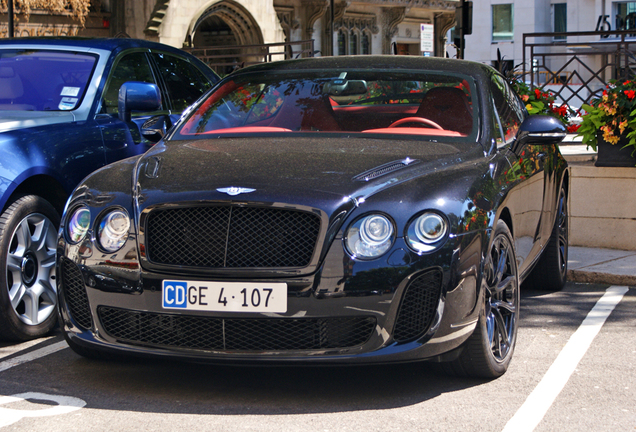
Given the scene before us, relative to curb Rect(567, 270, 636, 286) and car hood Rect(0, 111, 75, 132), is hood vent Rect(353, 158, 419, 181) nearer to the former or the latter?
car hood Rect(0, 111, 75, 132)

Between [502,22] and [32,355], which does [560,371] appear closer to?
[32,355]

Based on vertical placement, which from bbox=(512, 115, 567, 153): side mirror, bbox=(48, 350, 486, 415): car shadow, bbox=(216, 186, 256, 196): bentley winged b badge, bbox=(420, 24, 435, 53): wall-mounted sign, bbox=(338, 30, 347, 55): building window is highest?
bbox=(338, 30, 347, 55): building window

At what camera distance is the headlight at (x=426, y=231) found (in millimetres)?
3795

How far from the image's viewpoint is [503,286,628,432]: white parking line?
12.4 feet

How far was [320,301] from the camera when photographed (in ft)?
12.3

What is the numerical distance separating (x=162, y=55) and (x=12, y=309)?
2.72m

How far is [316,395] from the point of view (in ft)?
13.5

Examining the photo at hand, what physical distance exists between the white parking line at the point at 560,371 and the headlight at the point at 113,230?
179 cm

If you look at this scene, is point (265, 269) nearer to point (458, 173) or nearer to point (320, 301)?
point (320, 301)

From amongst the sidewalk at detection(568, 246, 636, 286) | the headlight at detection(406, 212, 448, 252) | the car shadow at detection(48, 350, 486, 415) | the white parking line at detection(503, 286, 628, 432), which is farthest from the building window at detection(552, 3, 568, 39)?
the headlight at detection(406, 212, 448, 252)

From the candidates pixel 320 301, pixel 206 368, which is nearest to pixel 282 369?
pixel 206 368

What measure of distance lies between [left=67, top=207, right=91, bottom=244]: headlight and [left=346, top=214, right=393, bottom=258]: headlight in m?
1.21

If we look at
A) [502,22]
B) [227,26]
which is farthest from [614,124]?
[502,22]

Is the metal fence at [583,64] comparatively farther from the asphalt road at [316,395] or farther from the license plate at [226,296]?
the license plate at [226,296]
